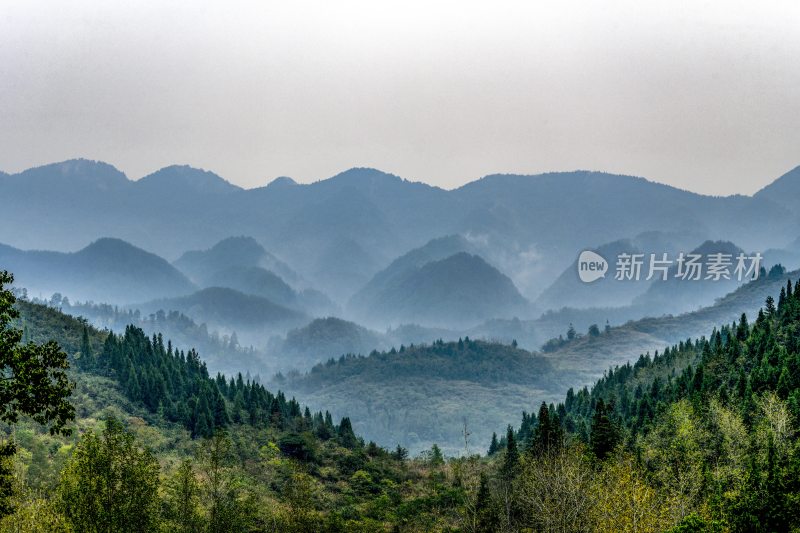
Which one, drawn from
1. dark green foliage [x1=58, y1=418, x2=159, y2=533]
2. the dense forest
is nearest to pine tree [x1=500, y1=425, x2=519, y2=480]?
the dense forest

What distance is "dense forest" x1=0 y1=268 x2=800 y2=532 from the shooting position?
42.6 meters

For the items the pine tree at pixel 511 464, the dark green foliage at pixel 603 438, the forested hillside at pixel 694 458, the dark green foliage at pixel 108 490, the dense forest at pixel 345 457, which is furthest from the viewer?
the pine tree at pixel 511 464

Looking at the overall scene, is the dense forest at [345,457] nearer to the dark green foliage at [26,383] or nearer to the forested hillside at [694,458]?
the dark green foliage at [26,383]

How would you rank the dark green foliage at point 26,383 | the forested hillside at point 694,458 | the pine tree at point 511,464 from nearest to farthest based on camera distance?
the dark green foliage at point 26,383
the forested hillside at point 694,458
the pine tree at point 511,464

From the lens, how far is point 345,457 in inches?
4434

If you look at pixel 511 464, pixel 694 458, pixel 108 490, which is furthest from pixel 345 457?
pixel 108 490

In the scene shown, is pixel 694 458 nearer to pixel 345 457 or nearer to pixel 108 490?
pixel 108 490

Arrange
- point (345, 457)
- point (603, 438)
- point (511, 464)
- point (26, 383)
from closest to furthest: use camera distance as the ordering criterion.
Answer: point (26, 383) < point (603, 438) < point (511, 464) < point (345, 457)

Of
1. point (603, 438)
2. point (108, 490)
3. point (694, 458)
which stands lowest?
point (603, 438)

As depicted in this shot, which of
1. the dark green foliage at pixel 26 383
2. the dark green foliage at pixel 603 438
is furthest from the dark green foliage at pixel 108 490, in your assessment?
the dark green foliage at pixel 603 438

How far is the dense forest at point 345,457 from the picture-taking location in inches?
1677

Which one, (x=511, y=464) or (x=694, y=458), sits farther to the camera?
(x=511, y=464)

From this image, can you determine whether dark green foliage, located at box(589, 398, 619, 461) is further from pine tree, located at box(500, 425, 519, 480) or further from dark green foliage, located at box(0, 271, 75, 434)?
dark green foliage, located at box(0, 271, 75, 434)

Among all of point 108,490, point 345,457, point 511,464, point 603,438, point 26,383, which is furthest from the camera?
point 345,457
